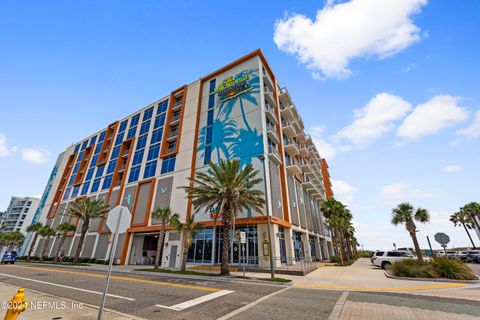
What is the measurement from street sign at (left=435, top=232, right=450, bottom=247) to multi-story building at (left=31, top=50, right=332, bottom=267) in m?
13.1

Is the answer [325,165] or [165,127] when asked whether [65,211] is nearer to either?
[165,127]

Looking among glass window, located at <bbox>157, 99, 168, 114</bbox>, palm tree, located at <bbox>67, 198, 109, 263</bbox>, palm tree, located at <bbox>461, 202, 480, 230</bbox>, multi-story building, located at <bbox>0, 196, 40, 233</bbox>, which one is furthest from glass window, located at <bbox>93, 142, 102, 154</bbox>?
multi-story building, located at <bbox>0, 196, 40, 233</bbox>

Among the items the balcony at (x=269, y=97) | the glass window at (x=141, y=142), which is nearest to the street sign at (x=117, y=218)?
the balcony at (x=269, y=97)

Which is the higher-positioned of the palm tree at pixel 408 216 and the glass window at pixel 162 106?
Answer: the glass window at pixel 162 106

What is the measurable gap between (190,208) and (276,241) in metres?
12.4

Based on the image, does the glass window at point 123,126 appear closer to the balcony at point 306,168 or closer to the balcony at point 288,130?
the balcony at point 288,130

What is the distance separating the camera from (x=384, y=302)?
8656 mm

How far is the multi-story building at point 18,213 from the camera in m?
123

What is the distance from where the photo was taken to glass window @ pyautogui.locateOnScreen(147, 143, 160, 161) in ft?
125

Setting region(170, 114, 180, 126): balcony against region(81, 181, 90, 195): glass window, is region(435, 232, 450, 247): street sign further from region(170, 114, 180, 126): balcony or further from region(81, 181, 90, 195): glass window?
region(81, 181, 90, 195): glass window

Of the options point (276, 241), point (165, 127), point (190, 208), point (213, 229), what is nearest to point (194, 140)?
point (165, 127)

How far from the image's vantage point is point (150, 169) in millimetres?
37000

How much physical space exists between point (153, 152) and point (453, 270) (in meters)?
40.1

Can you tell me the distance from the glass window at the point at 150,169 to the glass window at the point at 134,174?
76.8 inches
